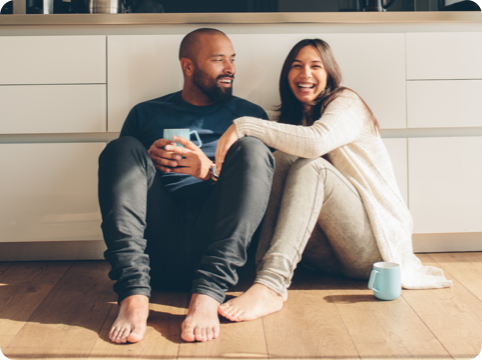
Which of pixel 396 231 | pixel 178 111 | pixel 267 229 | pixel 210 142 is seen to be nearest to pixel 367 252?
pixel 396 231

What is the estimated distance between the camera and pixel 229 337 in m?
1.12

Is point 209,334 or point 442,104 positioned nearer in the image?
point 209,334

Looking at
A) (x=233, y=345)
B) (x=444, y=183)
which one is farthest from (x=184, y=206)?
(x=444, y=183)

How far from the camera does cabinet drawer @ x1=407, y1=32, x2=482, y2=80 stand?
1.74 meters

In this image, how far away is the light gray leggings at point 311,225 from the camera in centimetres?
128

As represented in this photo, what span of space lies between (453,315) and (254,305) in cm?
56

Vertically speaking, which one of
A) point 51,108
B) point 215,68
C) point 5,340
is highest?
point 215,68

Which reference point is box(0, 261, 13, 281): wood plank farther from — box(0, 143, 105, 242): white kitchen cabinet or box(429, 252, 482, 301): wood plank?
box(429, 252, 482, 301): wood plank

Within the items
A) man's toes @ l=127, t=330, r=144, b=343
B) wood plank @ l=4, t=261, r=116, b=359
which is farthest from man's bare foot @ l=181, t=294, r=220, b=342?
wood plank @ l=4, t=261, r=116, b=359

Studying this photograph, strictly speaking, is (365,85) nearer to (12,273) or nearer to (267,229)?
(267,229)

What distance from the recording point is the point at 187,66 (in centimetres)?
167

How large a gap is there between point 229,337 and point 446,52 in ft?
4.53

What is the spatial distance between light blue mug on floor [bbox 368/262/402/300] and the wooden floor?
3 centimetres

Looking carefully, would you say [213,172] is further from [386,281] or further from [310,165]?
[386,281]
